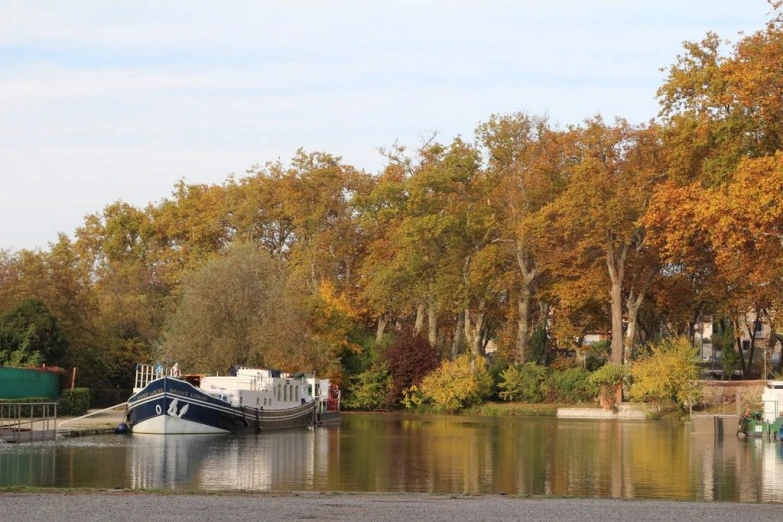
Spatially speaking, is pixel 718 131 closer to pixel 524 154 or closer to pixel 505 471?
pixel 524 154

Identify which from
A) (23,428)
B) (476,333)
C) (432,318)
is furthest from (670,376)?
(23,428)

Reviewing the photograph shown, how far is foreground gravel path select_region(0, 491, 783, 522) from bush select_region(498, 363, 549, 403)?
56.4m

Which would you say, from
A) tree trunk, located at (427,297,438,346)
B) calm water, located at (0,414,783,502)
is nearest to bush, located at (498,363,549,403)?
tree trunk, located at (427,297,438,346)

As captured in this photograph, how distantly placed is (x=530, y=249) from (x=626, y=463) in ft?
147

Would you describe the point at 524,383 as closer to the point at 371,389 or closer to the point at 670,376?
the point at 371,389

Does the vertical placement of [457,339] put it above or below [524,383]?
above

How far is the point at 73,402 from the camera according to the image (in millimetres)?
58250

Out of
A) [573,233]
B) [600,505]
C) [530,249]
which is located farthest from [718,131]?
[600,505]

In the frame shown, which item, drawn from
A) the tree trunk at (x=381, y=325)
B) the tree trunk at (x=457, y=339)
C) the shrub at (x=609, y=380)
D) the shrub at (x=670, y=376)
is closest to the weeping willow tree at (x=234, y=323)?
the tree trunk at (x=457, y=339)

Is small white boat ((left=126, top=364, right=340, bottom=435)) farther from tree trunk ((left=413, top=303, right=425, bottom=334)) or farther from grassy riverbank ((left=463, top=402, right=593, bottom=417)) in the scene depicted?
tree trunk ((left=413, top=303, right=425, bottom=334))

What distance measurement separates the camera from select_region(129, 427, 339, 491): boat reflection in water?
32094 mm

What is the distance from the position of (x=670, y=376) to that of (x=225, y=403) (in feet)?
94.2

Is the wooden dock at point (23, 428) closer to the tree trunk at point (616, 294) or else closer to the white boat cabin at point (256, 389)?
the white boat cabin at point (256, 389)

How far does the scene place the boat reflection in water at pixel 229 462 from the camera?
105 feet
